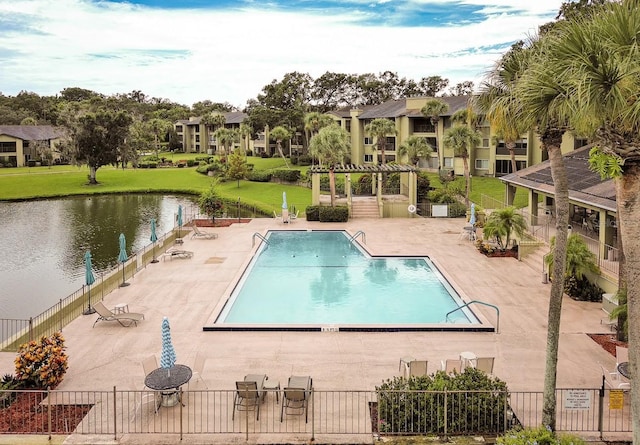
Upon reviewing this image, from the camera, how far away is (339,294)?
23688 millimetres

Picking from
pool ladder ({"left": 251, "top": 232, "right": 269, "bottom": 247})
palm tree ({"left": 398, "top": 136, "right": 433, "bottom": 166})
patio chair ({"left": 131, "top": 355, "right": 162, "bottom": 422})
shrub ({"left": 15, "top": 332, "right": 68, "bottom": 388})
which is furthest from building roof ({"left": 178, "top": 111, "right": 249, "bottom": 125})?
patio chair ({"left": 131, "top": 355, "right": 162, "bottom": 422})

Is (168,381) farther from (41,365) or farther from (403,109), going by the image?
(403,109)

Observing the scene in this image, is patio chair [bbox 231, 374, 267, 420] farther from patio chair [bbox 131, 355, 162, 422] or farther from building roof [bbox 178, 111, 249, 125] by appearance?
building roof [bbox 178, 111, 249, 125]

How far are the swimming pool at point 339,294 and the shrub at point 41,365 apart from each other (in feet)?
16.8

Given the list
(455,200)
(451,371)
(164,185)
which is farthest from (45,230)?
(451,371)

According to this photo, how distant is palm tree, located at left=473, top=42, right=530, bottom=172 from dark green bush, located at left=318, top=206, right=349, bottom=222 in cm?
2526

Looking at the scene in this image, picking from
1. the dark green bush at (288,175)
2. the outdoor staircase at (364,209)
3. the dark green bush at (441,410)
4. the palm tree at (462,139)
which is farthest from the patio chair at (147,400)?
the dark green bush at (288,175)

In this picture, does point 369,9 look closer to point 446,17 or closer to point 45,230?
point 446,17

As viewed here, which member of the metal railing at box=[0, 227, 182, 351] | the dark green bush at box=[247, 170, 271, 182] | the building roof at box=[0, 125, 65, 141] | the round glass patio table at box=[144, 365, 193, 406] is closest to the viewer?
the round glass patio table at box=[144, 365, 193, 406]

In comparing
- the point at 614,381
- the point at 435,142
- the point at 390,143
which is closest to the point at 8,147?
the point at 390,143

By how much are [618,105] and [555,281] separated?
429 centimetres

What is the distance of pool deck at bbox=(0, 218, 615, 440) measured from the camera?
48.2ft

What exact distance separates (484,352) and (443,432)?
5.11 metres

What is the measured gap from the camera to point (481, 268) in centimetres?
2636
